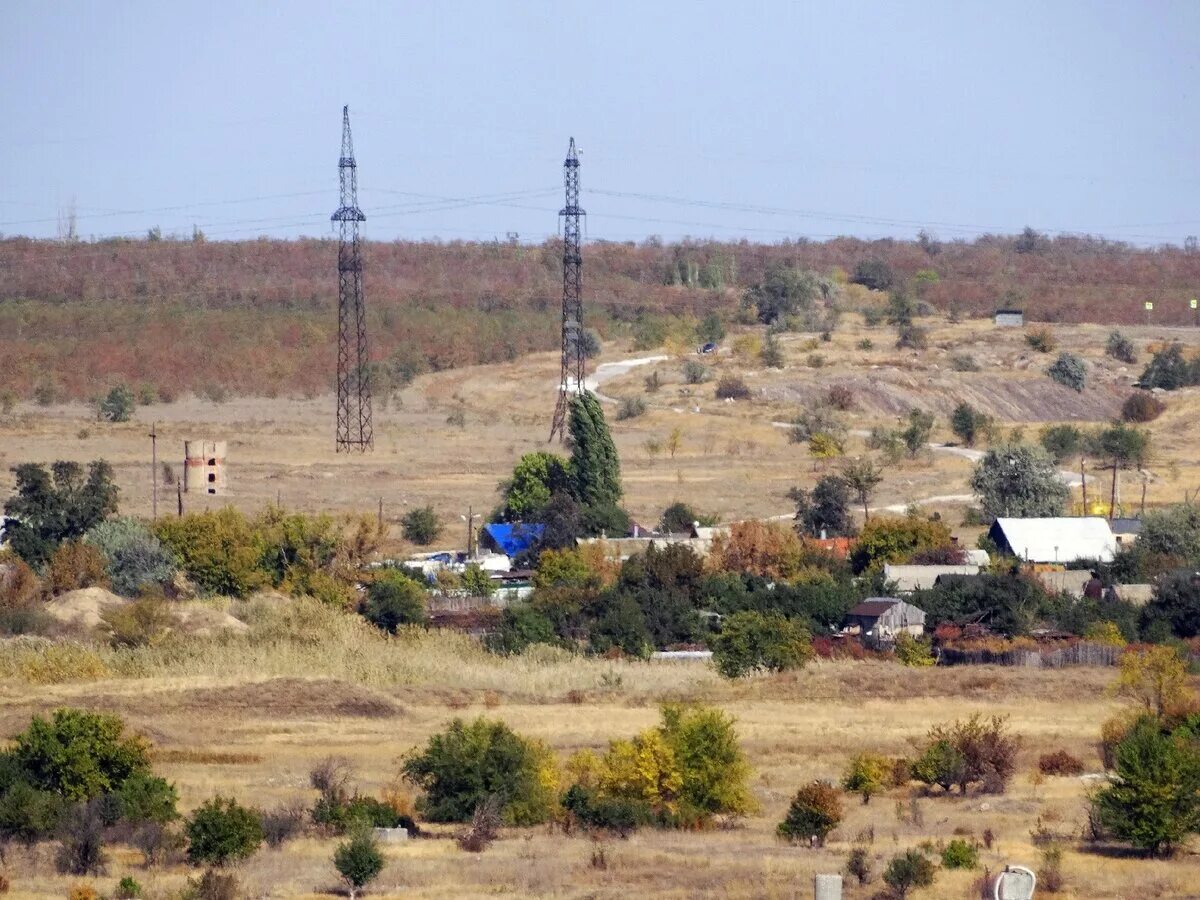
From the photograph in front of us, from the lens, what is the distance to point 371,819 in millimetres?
24016

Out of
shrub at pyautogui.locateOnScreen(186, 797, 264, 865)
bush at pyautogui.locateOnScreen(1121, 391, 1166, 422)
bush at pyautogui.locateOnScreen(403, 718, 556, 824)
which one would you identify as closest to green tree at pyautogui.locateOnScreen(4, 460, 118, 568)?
bush at pyautogui.locateOnScreen(403, 718, 556, 824)

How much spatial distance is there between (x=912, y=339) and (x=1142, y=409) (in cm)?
2128

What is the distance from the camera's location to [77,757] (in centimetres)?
2528

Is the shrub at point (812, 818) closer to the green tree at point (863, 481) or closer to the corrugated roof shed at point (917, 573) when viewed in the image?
the corrugated roof shed at point (917, 573)

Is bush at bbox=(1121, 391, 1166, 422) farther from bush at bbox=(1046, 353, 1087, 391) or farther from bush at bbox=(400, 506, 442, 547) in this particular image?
bush at bbox=(400, 506, 442, 547)

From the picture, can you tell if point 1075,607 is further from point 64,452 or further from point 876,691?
point 64,452

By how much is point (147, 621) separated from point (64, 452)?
111ft

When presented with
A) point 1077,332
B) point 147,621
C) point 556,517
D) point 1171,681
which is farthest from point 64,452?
point 1077,332

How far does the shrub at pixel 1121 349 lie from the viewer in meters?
110

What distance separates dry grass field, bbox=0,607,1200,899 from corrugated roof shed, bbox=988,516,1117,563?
42.9 ft

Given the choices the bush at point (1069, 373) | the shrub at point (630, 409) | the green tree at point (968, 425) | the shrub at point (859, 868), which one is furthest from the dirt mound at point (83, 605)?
the bush at point (1069, 373)

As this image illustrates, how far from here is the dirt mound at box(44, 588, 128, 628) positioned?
4241 centimetres

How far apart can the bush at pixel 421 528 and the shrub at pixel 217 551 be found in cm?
819

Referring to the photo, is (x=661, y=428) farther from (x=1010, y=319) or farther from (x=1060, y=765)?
(x=1060, y=765)
